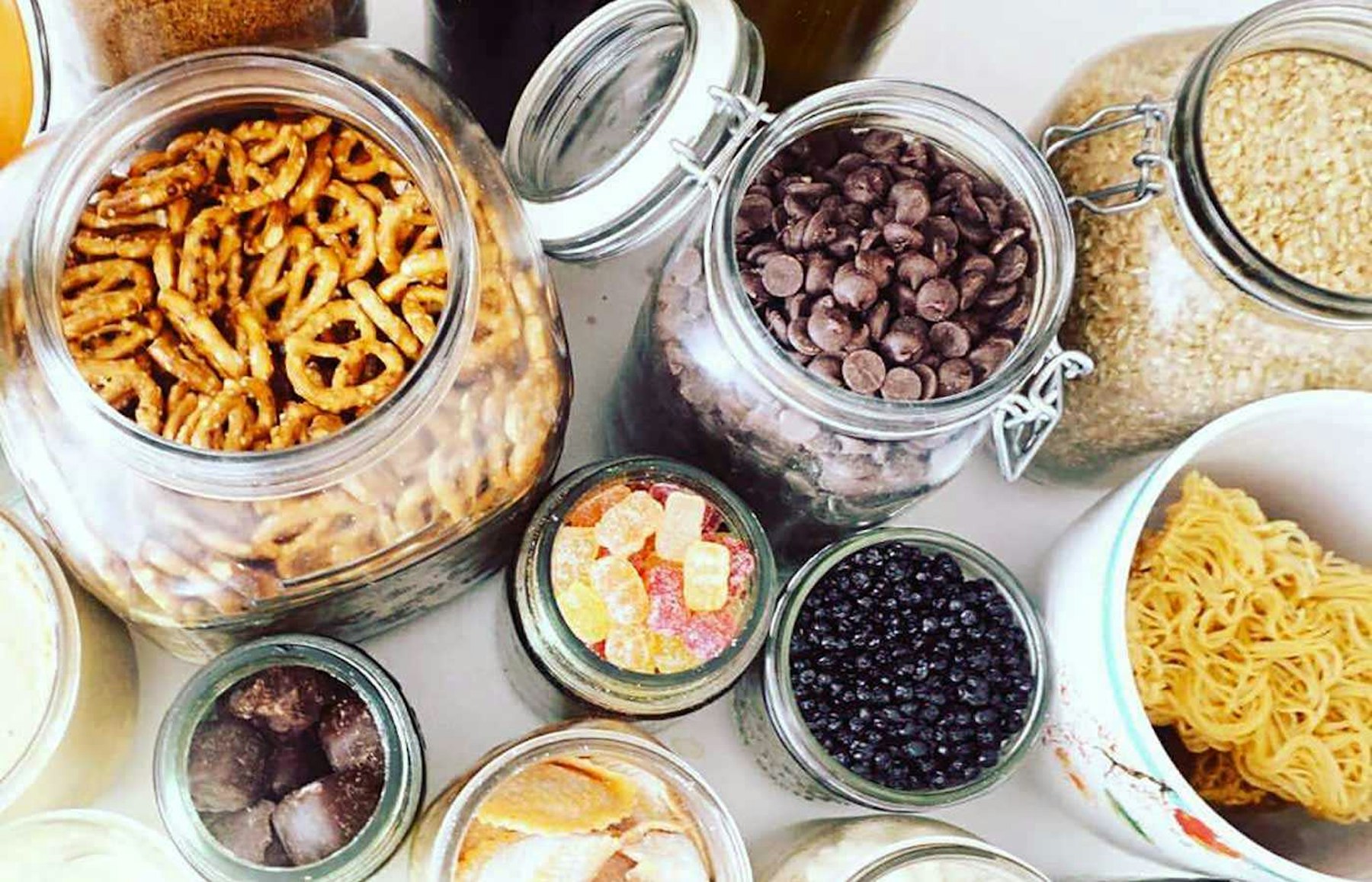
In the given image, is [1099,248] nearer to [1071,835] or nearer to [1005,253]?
[1005,253]

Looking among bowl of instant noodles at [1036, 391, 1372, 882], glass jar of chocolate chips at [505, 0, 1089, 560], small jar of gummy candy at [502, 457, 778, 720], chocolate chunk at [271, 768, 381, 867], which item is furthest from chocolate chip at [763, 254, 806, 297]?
chocolate chunk at [271, 768, 381, 867]

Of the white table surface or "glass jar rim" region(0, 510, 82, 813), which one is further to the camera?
the white table surface

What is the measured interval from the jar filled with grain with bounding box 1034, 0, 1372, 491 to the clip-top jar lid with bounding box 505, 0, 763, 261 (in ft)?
0.66

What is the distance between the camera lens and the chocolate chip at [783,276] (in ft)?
2.28

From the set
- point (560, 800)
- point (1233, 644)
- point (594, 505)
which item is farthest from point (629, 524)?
point (1233, 644)

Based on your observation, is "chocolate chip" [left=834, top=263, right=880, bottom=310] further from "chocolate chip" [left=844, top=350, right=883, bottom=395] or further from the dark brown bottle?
the dark brown bottle

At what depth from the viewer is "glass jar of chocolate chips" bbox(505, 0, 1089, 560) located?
2.24 ft

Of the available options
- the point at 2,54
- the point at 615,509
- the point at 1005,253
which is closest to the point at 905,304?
the point at 1005,253

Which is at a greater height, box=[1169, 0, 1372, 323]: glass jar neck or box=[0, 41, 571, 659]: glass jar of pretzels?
box=[1169, 0, 1372, 323]: glass jar neck

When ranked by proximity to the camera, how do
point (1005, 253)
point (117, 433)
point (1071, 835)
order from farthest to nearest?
point (1071, 835), point (1005, 253), point (117, 433)

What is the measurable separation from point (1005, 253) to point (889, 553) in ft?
0.57

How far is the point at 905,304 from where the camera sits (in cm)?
70

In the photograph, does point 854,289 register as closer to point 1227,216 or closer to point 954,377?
point 954,377

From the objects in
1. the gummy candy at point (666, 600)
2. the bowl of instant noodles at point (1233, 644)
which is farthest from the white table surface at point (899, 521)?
the gummy candy at point (666, 600)
